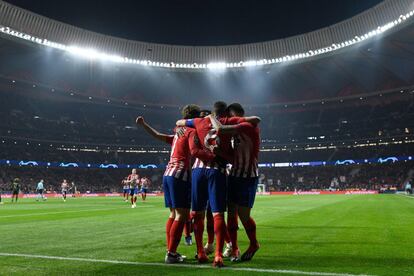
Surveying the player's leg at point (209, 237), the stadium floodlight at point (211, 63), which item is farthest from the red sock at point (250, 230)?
the stadium floodlight at point (211, 63)

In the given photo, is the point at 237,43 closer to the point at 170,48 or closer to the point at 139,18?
the point at 170,48

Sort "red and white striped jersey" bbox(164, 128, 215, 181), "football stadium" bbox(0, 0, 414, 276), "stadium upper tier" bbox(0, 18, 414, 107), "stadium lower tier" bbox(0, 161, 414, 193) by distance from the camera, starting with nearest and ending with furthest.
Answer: "red and white striped jersey" bbox(164, 128, 215, 181) < "football stadium" bbox(0, 0, 414, 276) < "stadium upper tier" bbox(0, 18, 414, 107) < "stadium lower tier" bbox(0, 161, 414, 193)

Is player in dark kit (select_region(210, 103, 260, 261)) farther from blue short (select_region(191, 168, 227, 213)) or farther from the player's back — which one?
the player's back

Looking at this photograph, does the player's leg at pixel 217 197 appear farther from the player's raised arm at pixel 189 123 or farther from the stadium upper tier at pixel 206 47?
the stadium upper tier at pixel 206 47

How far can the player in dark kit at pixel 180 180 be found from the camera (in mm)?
6512

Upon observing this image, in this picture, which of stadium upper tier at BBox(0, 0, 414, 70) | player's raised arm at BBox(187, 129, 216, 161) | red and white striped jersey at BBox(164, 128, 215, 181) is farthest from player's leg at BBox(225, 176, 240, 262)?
stadium upper tier at BBox(0, 0, 414, 70)

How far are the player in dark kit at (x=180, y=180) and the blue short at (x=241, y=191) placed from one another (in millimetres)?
616

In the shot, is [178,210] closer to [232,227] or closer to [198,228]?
[198,228]

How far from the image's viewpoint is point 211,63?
63.3m

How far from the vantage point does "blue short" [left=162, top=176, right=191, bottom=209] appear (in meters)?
6.64

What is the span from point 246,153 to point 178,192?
129 centimetres

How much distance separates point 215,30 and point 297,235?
49.7 metres

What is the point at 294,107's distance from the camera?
74.6m

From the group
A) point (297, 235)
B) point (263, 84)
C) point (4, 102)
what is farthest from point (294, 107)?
point (297, 235)
